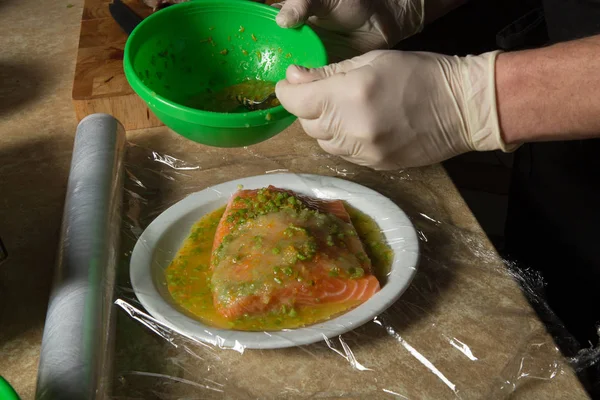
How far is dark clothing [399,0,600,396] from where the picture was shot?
1.45 metres

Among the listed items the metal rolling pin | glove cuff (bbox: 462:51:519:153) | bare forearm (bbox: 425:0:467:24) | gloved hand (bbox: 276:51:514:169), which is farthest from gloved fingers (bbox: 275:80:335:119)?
bare forearm (bbox: 425:0:467:24)

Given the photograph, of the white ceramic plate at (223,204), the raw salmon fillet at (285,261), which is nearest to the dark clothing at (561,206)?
the white ceramic plate at (223,204)

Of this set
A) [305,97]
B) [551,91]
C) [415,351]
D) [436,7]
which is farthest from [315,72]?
[436,7]

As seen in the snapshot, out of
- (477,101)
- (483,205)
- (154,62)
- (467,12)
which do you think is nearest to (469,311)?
(477,101)

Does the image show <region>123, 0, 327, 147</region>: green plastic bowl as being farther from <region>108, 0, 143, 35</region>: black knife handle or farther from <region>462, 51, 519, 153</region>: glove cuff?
<region>108, 0, 143, 35</region>: black knife handle

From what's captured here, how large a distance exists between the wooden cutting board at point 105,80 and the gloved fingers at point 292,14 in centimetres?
44

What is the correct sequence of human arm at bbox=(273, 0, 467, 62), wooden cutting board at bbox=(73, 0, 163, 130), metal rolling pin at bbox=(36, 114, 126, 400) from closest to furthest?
metal rolling pin at bbox=(36, 114, 126, 400) < human arm at bbox=(273, 0, 467, 62) < wooden cutting board at bbox=(73, 0, 163, 130)

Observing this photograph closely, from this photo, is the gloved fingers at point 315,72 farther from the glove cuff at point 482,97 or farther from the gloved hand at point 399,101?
the glove cuff at point 482,97

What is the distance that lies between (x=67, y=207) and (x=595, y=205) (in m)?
1.14

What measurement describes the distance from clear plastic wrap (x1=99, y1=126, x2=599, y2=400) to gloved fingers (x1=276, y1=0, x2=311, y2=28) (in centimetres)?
48

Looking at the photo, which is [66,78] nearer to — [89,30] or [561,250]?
[89,30]

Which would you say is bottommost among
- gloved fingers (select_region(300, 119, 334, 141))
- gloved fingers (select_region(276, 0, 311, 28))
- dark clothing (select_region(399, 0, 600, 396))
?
dark clothing (select_region(399, 0, 600, 396))

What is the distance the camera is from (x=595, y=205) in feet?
4.74

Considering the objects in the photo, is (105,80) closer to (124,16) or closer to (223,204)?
(124,16)
